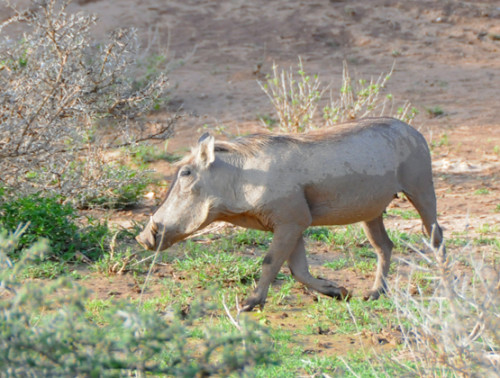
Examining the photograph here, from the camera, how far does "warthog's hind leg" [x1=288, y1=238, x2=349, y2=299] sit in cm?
508

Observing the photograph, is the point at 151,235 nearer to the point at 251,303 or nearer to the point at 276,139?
the point at 251,303

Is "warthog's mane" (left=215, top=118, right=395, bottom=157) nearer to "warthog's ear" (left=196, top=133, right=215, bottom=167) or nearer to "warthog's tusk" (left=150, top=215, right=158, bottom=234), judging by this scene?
"warthog's ear" (left=196, top=133, right=215, bottom=167)

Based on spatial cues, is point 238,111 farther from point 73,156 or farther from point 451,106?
point 73,156

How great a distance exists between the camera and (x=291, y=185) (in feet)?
15.9

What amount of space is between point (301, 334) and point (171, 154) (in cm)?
510

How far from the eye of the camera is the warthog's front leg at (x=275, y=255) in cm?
484

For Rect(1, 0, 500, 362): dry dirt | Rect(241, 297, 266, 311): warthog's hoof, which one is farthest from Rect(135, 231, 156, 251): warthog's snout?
Rect(1, 0, 500, 362): dry dirt

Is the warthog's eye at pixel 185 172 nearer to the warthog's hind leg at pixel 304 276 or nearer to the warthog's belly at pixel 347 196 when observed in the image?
the warthog's belly at pixel 347 196

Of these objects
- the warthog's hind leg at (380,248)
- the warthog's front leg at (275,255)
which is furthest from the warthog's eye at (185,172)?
the warthog's hind leg at (380,248)


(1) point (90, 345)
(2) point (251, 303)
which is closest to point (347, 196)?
(2) point (251, 303)

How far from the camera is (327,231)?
6.82m

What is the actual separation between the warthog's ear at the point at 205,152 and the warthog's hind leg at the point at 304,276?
2.71 ft

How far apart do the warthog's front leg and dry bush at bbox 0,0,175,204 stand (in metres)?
2.10

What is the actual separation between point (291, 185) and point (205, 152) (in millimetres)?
566
